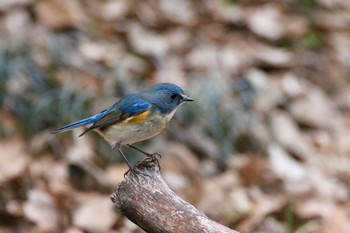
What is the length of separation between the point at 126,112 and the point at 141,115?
11cm

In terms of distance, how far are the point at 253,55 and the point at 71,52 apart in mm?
1924

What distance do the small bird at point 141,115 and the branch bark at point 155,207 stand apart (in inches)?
16.1

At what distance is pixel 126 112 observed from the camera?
4539 millimetres

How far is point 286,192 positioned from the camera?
651 centimetres

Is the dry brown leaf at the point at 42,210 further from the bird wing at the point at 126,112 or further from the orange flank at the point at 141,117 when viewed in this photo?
the orange flank at the point at 141,117

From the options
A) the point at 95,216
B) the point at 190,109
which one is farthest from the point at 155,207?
the point at 190,109

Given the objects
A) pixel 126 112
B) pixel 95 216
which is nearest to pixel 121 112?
pixel 126 112

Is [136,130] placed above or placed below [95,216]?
below

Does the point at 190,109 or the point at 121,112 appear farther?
the point at 190,109

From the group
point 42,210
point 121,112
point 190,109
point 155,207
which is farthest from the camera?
point 190,109

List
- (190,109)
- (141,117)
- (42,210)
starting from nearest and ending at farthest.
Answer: (141,117) → (42,210) → (190,109)

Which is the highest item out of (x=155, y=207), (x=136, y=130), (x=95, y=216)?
(x=95, y=216)

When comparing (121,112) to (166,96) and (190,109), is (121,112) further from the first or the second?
(190,109)

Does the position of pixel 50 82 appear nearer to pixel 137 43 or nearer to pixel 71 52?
pixel 71 52
